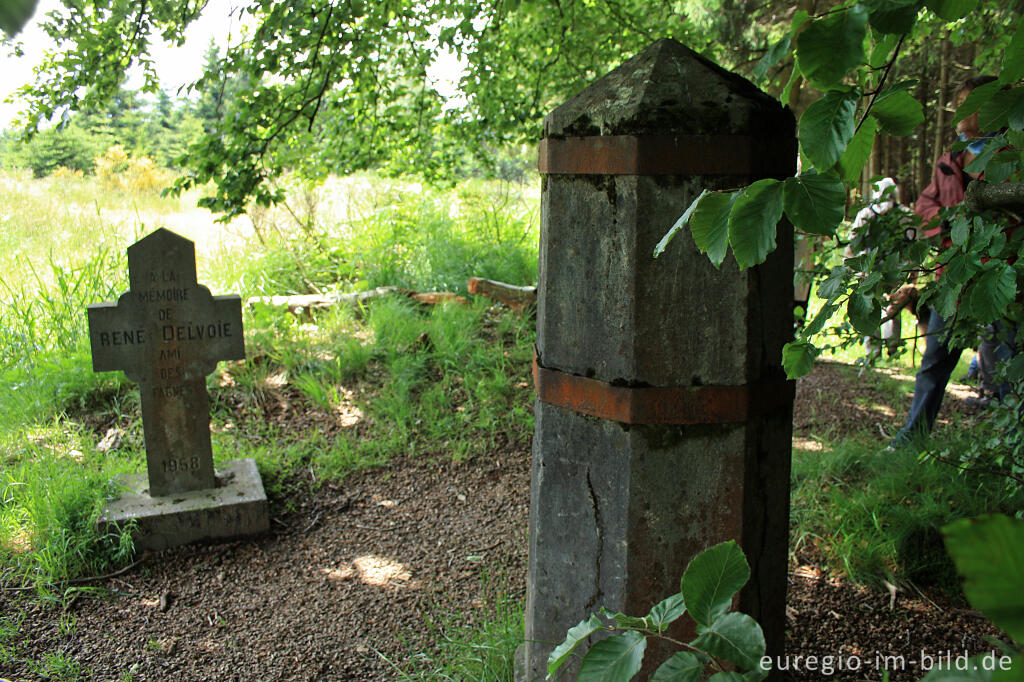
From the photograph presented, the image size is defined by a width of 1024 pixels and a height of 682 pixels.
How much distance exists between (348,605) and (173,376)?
1.43 m

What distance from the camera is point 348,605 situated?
306 centimetres

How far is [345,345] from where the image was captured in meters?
5.29

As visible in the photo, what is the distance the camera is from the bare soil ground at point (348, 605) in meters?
2.63

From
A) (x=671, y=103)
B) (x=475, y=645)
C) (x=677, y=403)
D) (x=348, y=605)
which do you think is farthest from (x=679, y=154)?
(x=348, y=605)

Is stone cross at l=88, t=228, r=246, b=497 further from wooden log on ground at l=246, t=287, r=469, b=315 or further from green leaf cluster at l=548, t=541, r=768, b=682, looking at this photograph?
green leaf cluster at l=548, t=541, r=768, b=682

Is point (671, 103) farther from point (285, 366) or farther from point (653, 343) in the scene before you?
point (285, 366)

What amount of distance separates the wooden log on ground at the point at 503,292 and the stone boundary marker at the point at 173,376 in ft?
8.15

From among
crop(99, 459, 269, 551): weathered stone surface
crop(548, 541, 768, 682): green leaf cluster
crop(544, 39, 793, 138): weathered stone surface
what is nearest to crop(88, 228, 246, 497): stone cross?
crop(99, 459, 269, 551): weathered stone surface

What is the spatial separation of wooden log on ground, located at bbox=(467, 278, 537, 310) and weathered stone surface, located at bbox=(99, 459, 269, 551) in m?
2.66

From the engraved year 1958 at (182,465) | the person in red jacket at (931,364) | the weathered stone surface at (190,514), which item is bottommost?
the weathered stone surface at (190,514)

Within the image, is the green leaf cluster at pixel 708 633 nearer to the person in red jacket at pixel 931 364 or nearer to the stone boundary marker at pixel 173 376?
the stone boundary marker at pixel 173 376

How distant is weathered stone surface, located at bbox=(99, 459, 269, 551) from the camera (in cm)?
340

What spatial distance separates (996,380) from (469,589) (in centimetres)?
209

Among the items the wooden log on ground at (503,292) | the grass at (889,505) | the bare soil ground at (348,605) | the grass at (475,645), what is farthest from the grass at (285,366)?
the grass at (889,505)
